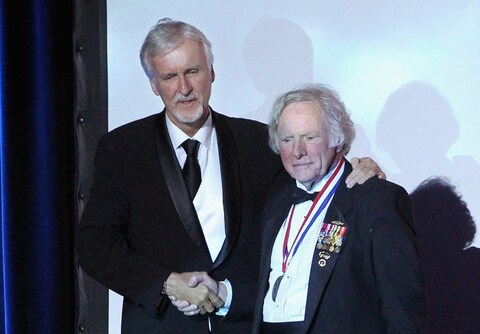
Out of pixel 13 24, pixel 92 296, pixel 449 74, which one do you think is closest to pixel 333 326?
pixel 449 74

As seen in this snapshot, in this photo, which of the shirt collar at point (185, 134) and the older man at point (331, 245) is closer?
the older man at point (331, 245)

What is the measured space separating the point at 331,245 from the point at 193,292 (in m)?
0.48

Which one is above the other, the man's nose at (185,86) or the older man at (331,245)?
the man's nose at (185,86)

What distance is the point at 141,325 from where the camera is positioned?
9.53 ft

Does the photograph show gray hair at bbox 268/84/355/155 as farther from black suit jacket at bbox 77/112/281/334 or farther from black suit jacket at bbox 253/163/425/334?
black suit jacket at bbox 77/112/281/334

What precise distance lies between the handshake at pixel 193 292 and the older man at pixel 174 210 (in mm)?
17

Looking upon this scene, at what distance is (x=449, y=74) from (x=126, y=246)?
48.8 inches

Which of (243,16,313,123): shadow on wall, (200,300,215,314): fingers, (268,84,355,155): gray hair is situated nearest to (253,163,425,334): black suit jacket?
(268,84,355,155): gray hair

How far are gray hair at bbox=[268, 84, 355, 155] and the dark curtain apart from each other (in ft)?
4.45

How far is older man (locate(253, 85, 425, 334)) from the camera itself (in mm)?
2441

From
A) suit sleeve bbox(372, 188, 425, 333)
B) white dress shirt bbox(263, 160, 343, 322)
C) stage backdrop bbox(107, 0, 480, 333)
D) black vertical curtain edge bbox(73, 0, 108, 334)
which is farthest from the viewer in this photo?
black vertical curtain edge bbox(73, 0, 108, 334)

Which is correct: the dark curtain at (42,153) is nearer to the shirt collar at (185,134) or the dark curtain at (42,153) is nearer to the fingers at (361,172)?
the shirt collar at (185,134)

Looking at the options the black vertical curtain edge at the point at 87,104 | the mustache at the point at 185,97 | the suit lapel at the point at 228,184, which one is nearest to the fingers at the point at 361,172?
the suit lapel at the point at 228,184

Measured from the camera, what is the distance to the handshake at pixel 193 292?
276 centimetres
